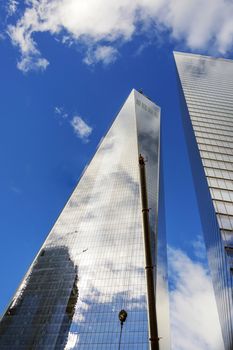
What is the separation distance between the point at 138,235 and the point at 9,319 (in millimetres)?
37856

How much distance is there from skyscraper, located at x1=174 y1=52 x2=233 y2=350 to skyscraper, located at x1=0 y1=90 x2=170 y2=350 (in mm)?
11144

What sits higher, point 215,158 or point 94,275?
point 215,158

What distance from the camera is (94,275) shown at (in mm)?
88125

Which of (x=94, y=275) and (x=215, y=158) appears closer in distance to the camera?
(x=215, y=158)

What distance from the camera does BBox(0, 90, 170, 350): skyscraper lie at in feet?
244

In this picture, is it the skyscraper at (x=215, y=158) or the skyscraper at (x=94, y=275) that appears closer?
the skyscraper at (x=215, y=158)

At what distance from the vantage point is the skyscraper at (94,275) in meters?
74.5

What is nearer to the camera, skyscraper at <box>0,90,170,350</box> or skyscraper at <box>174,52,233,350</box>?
skyscraper at <box>174,52,233,350</box>

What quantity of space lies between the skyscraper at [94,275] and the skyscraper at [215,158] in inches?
439

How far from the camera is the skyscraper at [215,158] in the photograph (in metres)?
47.2

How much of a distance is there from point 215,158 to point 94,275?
4408 centimetres

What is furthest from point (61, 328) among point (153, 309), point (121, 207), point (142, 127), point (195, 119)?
point (142, 127)

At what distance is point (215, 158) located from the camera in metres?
63.3

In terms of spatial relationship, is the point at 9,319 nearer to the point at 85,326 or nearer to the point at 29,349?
the point at 29,349
